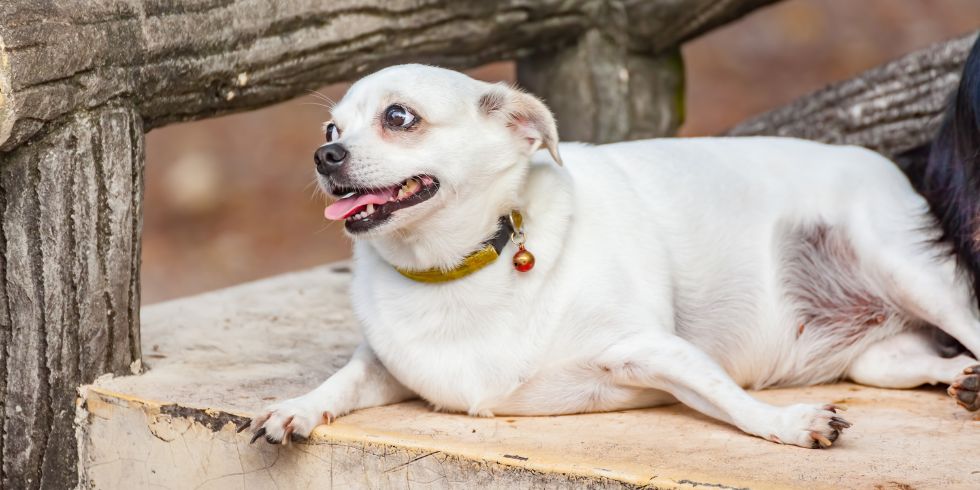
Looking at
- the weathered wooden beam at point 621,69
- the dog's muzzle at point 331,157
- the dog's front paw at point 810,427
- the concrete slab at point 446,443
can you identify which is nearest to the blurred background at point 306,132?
the weathered wooden beam at point 621,69

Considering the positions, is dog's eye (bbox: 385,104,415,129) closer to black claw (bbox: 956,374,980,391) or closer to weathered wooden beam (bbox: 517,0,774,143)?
black claw (bbox: 956,374,980,391)

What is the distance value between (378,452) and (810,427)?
0.81m

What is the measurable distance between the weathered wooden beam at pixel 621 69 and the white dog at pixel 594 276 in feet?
3.92

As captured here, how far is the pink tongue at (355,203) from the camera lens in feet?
7.93

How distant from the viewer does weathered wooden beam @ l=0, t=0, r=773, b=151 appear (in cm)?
247

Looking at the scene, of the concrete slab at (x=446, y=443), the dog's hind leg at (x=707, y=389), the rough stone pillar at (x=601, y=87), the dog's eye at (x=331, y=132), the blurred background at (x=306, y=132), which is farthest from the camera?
the blurred background at (x=306, y=132)

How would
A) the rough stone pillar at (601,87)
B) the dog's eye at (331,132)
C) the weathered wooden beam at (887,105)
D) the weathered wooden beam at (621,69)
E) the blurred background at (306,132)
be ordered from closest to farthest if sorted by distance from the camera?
1. the dog's eye at (331,132)
2. the weathered wooden beam at (887,105)
3. the weathered wooden beam at (621,69)
4. the rough stone pillar at (601,87)
5. the blurred background at (306,132)

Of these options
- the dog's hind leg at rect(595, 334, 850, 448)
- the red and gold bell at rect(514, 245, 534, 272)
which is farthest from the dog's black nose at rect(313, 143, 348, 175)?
the dog's hind leg at rect(595, 334, 850, 448)

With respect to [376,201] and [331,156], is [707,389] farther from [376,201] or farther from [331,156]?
[331,156]

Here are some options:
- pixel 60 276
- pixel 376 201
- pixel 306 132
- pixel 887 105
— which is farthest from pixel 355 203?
pixel 306 132

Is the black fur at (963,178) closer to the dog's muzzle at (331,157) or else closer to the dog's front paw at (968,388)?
the dog's front paw at (968,388)

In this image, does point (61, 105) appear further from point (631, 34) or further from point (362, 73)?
point (631, 34)

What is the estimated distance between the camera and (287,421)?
2.37 m

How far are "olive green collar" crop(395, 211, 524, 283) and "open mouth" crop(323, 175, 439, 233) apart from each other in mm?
174
